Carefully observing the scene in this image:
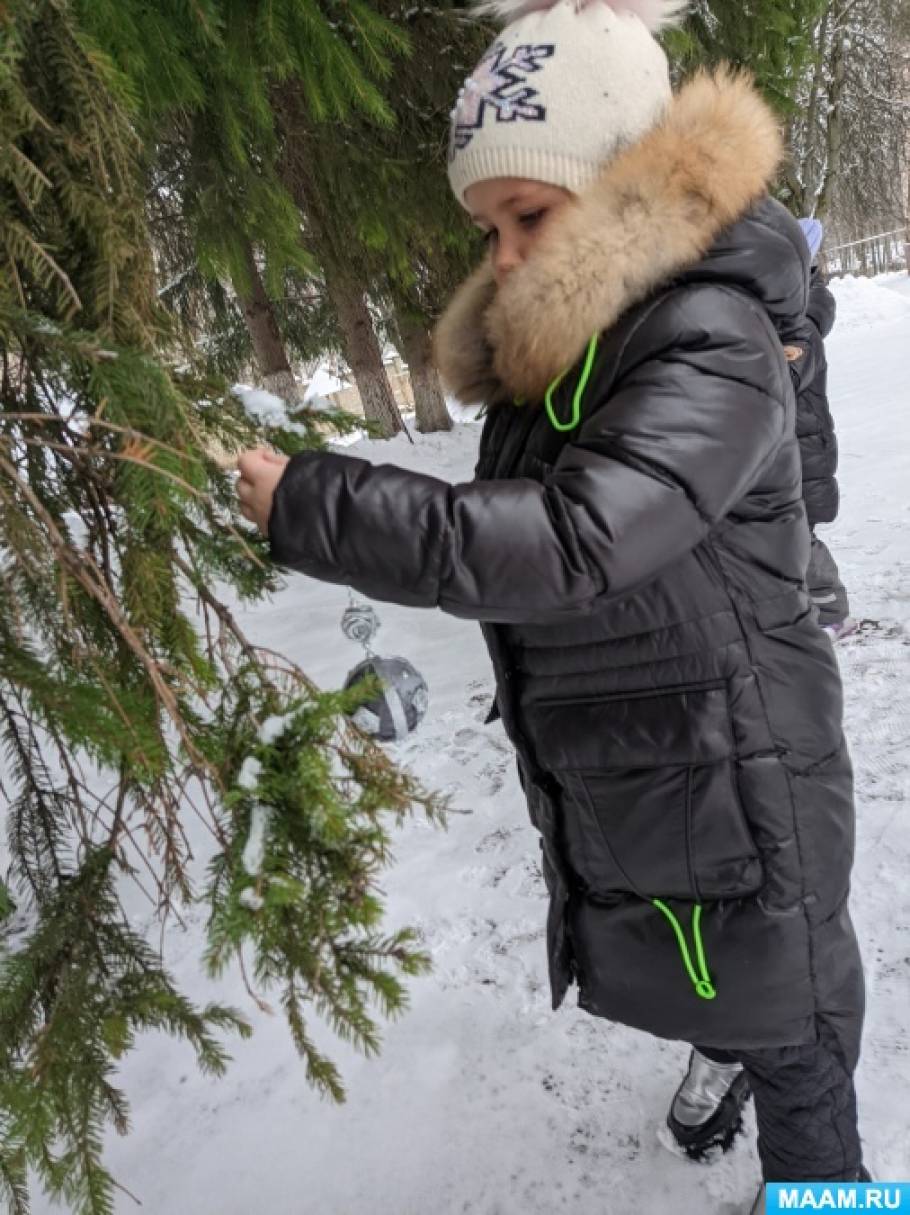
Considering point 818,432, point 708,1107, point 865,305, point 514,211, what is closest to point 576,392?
point 514,211

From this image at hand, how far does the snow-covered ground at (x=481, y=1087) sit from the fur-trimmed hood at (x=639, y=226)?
43.6 inches

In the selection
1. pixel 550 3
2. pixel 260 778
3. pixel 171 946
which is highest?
pixel 550 3

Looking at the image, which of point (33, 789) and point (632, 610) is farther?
point (33, 789)

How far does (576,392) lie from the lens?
4.12 feet

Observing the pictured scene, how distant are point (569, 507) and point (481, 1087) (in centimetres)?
176

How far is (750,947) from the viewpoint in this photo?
1.42 metres

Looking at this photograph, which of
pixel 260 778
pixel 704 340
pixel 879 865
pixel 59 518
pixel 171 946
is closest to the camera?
pixel 260 778

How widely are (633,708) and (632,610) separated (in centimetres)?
17

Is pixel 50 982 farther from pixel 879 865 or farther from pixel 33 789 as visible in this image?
pixel 879 865

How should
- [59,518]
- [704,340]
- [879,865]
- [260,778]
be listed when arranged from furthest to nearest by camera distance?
[879,865], [59,518], [704,340], [260,778]

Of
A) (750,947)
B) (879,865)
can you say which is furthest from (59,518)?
(879,865)

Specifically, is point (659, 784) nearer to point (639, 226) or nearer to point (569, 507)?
point (569, 507)

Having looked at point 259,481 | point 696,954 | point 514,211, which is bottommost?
point 696,954

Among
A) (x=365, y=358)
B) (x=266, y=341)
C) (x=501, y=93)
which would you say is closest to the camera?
(x=501, y=93)
